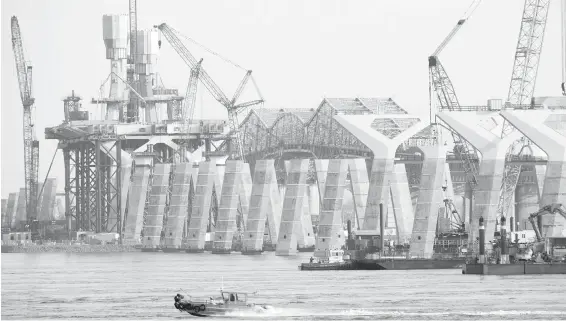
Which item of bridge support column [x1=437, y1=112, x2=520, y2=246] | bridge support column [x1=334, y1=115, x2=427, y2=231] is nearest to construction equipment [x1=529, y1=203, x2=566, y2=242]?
bridge support column [x1=437, y1=112, x2=520, y2=246]

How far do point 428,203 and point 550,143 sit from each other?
12557mm

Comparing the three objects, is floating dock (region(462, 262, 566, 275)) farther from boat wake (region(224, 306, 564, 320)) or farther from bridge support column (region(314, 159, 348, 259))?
bridge support column (region(314, 159, 348, 259))

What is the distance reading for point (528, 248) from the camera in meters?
157

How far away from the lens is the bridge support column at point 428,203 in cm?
17575

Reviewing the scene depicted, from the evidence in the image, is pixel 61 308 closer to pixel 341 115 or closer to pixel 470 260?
pixel 470 260

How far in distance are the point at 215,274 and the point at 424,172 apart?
101 feet

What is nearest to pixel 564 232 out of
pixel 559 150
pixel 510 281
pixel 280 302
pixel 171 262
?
pixel 559 150

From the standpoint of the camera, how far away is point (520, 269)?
150250 mm

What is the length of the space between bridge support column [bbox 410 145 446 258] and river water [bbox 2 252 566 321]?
12.0 meters

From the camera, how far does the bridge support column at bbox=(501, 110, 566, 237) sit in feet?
556

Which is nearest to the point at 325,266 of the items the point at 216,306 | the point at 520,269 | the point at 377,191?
the point at 520,269

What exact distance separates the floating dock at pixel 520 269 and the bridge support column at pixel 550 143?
1695cm

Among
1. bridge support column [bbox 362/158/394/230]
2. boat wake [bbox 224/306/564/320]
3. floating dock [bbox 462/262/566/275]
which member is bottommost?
boat wake [bbox 224/306/564/320]

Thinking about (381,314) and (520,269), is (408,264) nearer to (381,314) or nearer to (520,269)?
(520,269)
